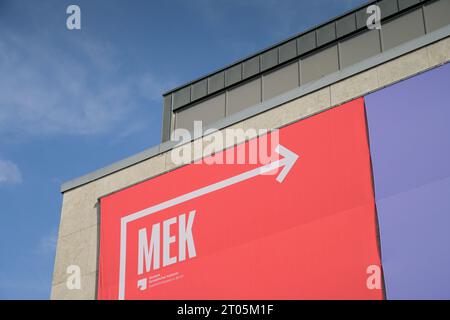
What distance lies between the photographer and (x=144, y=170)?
926 inches

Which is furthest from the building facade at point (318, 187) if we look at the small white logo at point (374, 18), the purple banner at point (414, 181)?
the small white logo at point (374, 18)

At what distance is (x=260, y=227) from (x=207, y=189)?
7.68 feet

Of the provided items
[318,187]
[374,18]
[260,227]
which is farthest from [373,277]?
[374,18]

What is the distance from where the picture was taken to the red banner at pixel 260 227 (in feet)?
60.0

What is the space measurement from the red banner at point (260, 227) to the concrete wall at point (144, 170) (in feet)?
1.45

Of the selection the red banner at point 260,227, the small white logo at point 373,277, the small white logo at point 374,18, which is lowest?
the small white logo at point 373,277

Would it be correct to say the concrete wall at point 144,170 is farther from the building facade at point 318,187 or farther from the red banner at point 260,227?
Answer: the red banner at point 260,227

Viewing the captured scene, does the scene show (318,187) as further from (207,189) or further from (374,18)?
(374,18)

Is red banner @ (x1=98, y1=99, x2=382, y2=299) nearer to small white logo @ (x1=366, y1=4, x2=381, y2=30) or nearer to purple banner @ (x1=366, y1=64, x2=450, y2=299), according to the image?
purple banner @ (x1=366, y1=64, x2=450, y2=299)

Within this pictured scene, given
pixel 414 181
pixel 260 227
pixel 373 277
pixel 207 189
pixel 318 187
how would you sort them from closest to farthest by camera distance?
1. pixel 373 277
2. pixel 414 181
3. pixel 318 187
4. pixel 260 227
5. pixel 207 189

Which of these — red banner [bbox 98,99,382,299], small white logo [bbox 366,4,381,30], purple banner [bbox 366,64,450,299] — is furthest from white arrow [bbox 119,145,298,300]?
small white logo [bbox 366,4,381,30]

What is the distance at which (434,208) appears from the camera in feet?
56.1

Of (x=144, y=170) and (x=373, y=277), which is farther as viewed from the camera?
(x=144, y=170)
